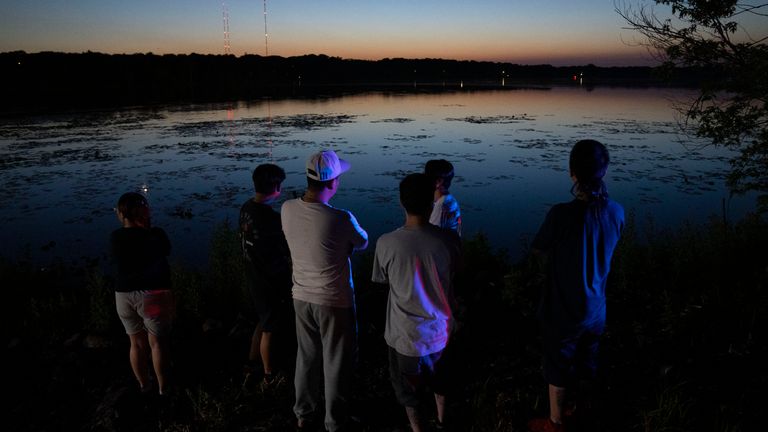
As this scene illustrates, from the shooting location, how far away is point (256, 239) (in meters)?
3.85

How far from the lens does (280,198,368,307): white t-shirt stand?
319cm

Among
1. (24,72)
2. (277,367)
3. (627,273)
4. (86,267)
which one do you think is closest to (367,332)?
(277,367)

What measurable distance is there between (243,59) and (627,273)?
14613 cm

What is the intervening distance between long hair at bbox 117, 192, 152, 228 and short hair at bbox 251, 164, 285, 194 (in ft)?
3.07

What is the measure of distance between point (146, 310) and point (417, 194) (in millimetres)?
2605

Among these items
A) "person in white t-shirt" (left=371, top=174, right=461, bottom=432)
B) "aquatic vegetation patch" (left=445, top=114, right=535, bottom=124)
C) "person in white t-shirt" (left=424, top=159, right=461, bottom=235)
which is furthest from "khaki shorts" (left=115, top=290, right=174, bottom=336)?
"aquatic vegetation patch" (left=445, top=114, right=535, bottom=124)

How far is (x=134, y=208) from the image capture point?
145 inches

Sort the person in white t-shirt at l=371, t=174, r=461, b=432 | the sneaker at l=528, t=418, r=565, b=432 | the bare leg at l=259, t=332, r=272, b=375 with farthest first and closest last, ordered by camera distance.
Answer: the bare leg at l=259, t=332, r=272, b=375 < the sneaker at l=528, t=418, r=565, b=432 < the person in white t-shirt at l=371, t=174, r=461, b=432

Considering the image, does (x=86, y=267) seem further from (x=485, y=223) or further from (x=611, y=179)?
(x=611, y=179)

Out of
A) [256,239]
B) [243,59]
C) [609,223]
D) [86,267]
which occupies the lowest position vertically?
[86,267]

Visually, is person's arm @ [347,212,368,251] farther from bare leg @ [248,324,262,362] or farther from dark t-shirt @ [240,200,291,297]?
bare leg @ [248,324,262,362]

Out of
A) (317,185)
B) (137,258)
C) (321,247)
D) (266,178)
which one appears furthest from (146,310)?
(317,185)

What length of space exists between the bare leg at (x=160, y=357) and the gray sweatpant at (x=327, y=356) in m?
1.35

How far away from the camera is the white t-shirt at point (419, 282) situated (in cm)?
296
